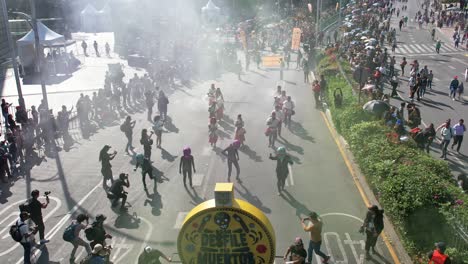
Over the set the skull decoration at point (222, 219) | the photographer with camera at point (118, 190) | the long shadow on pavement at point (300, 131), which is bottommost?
the long shadow on pavement at point (300, 131)

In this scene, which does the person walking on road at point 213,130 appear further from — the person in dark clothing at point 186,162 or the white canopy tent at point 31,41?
the white canopy tent at point 31,41

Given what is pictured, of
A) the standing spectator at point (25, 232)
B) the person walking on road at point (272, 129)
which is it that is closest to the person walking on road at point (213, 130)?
the person walking on road at point (272, 129)

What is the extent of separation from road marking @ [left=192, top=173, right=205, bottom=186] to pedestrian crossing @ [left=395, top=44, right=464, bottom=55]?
30.9m

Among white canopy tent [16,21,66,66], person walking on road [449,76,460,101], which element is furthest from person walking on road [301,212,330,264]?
white canopy tent [16,21,66,66]

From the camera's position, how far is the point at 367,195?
1277 cm

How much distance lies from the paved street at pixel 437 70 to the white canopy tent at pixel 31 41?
75.5 ft

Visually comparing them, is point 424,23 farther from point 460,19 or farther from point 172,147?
point 172,147

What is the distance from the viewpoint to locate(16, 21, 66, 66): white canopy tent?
30.8 metres

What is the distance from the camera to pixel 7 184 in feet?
47.4

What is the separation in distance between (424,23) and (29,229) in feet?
183

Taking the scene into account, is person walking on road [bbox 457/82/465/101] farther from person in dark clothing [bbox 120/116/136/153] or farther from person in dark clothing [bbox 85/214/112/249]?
person in dark clothing [bbox 85/214/112/249]

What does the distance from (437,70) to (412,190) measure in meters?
25.3

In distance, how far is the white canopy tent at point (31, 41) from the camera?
30.8m

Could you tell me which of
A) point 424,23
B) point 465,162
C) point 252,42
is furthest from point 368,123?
point 424,23
